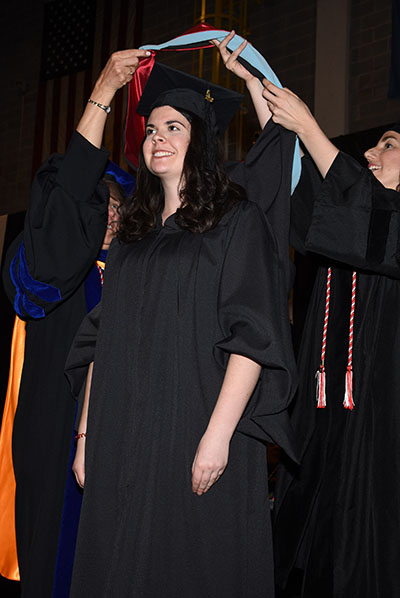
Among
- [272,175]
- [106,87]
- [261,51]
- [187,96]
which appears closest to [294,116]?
[272,175]

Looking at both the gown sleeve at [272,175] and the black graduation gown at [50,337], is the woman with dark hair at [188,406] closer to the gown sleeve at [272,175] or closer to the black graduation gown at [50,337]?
the gown sleeve at [272,175]

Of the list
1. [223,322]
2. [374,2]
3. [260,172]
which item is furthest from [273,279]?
[374,2]

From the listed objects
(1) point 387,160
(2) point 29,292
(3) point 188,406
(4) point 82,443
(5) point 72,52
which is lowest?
(4) point 82,443

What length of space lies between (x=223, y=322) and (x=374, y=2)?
558 centimetres

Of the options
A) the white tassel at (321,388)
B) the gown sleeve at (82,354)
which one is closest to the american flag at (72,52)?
the white tassel at (321,388)

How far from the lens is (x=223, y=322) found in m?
1.89

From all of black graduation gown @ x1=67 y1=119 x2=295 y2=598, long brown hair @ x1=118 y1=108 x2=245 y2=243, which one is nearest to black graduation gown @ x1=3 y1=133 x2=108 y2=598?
long brown hair @ x1=118 y1=108 x2=245 y2=243

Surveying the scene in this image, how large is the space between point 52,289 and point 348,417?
120cm

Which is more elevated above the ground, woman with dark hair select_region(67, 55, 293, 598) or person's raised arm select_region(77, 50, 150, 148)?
person's raised arm select_region(77, 50, 150, 148)

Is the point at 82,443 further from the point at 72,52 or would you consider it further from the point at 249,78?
the point at 72,52

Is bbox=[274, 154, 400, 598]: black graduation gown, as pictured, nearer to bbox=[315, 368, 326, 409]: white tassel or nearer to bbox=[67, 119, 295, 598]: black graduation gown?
bbox=[315, 368, 326, 409]: white tassel

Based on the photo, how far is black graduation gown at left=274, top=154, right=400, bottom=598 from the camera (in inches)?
88.7

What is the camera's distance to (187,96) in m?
2.27

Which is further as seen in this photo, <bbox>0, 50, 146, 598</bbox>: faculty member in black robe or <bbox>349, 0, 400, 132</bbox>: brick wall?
<bbox>349, 0, 400, 132</bbox>: brick wall
